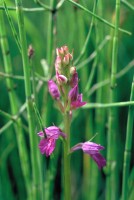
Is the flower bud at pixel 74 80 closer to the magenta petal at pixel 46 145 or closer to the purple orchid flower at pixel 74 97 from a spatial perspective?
the purple orchid flower at pixel 74 97

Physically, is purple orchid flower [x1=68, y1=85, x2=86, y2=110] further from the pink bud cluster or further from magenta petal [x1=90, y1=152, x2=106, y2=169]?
magenta petal [x1=90, y1=152, x2=106, y2=169]

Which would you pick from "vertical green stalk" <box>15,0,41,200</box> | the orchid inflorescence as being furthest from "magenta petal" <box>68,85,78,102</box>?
"vertical green stalk" <box>15,0,41,200</box>

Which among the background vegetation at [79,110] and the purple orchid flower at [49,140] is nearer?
the purple orchid flower at [49,140]

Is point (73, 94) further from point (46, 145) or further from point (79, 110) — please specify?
point (79, 110)

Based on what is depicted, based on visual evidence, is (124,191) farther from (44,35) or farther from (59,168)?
(44,35)

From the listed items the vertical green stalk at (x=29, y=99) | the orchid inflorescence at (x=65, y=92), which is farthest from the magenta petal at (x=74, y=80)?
the vertical green stalk at (x=29, y=99)

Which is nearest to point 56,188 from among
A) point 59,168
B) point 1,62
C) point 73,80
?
point 59,168

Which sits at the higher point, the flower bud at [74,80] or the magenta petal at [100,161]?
the flower bud at [74,80]

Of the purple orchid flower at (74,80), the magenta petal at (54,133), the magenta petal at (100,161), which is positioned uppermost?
the purple orchid flower at (74,80)

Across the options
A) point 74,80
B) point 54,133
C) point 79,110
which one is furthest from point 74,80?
point 79,110
